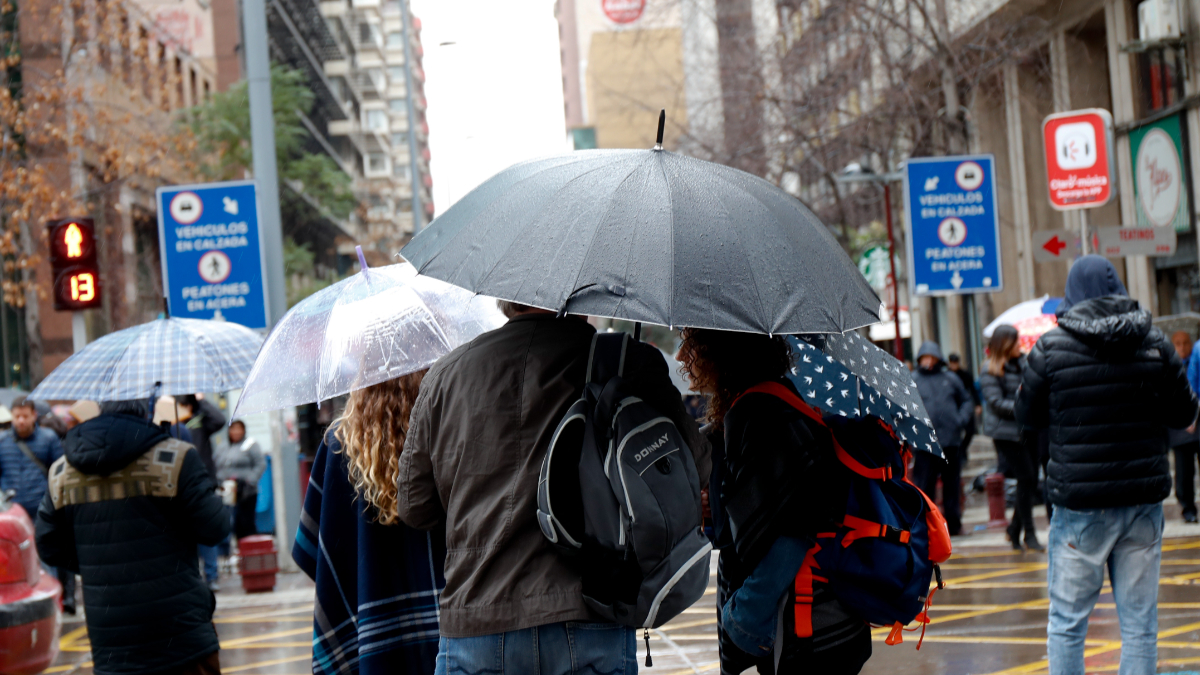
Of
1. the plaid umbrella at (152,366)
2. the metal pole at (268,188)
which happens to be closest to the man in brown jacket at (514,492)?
the plaid umbrella at (152,366)

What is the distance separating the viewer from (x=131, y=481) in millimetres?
5219

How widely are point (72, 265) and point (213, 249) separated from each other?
1.34 m

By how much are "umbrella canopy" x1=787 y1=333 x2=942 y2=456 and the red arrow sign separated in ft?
36.1

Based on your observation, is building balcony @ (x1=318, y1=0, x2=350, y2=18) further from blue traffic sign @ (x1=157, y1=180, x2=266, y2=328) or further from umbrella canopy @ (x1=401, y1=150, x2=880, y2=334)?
umbrella canopy @ (x1=401, y1=150, x2=880, y2=334)

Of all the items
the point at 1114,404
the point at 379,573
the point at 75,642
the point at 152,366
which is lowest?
the point at 75,642

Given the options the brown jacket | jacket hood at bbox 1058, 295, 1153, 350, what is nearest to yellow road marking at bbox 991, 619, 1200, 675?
jacket hood at bbox 1058, 295, 1153, 350

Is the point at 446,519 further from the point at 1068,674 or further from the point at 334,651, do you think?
the point at 1068,674

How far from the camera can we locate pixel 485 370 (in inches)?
125

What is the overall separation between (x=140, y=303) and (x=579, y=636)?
32004 mm

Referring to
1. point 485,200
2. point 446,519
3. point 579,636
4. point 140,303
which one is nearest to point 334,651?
point 446,519

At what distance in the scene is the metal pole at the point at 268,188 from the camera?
13.4 m

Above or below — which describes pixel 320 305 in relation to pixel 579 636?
above

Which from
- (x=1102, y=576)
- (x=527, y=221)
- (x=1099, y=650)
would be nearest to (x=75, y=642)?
(x=1099, y=650)

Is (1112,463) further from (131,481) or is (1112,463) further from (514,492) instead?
(131,481)
